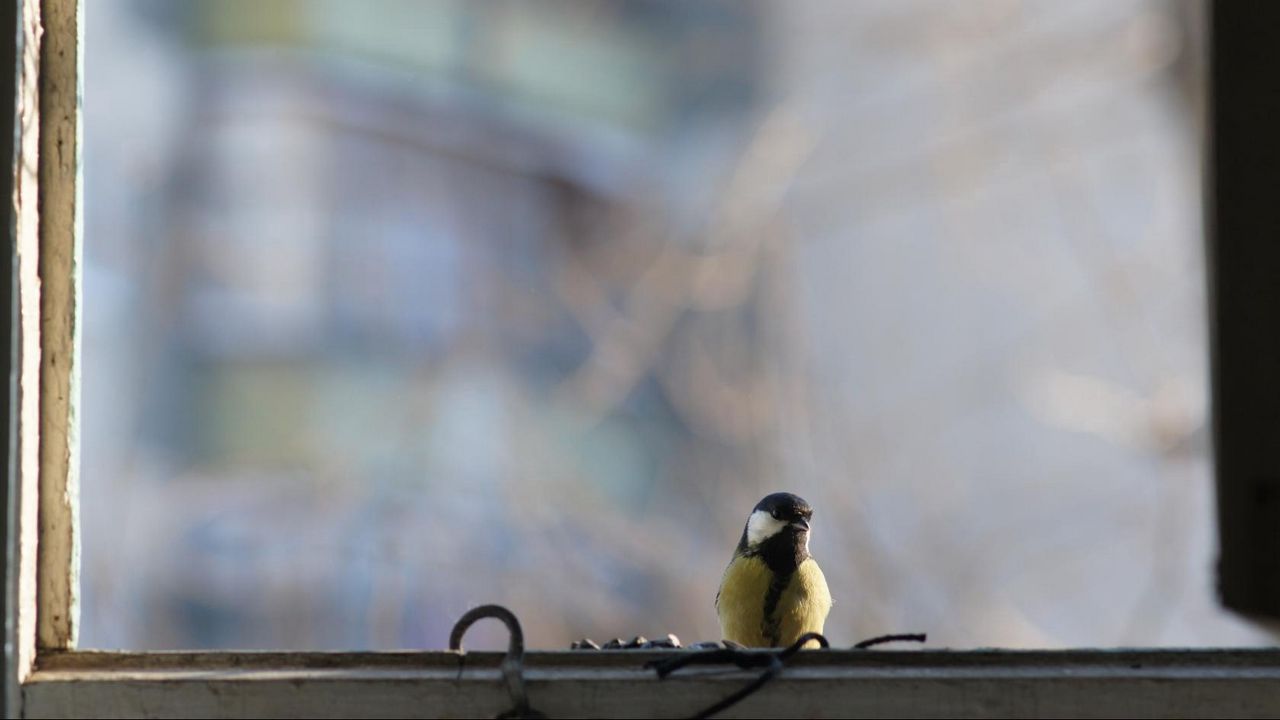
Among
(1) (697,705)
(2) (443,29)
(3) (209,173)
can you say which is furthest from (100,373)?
(1) (697,705)

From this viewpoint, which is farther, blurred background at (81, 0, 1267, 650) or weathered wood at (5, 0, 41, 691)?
blurred background at (81, 0, 1267, 650)

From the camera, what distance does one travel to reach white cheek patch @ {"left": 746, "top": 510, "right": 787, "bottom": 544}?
2.96 metres

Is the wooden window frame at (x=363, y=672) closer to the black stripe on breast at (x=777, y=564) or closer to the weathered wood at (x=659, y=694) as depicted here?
the weathered wood at (x=659, y=694)

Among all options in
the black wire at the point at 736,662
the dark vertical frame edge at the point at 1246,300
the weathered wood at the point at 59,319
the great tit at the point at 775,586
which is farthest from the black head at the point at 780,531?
the weathered wood at the point at 59,319

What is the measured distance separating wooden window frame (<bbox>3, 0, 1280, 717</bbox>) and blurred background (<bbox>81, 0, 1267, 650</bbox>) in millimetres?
4337

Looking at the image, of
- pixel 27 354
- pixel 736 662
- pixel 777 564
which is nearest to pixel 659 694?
pixel 736 662

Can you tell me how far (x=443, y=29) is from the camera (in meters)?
10.1

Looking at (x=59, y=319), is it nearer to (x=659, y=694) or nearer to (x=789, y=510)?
(x=659, y=694)

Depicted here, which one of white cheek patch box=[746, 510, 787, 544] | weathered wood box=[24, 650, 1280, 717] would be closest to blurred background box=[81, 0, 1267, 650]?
white cheek patch box=[746, 510, 787, 544]

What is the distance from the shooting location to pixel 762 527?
3.01 meters

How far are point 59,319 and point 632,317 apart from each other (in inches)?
224

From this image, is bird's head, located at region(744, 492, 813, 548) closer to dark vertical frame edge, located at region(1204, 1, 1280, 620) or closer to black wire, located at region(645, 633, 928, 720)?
dark vertical frame edge, located at region(1204, 1, 1280, 620)

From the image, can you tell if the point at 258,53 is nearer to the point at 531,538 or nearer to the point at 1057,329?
the point at 531,538

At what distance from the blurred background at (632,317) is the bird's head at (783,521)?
2.70 m
